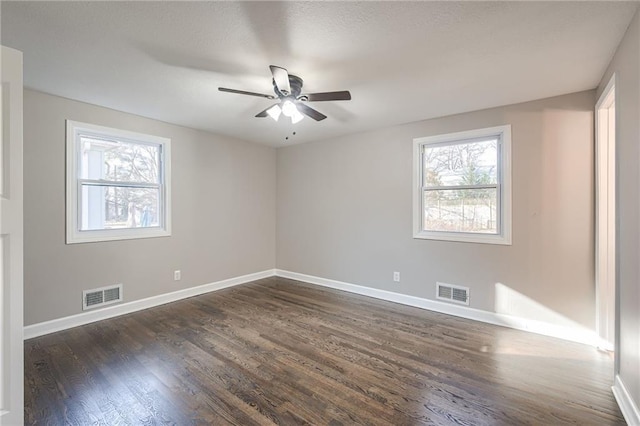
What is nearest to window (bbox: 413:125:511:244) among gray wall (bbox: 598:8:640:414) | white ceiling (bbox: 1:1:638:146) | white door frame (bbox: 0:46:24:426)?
white ceiling (bbox: 1:1:638:146)

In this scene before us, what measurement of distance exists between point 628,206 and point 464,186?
1.77 m

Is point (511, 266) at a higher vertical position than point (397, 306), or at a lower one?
higher

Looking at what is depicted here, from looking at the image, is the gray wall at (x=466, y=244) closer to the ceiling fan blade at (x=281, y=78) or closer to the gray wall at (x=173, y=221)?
the gray wall at (x=173, y=221)

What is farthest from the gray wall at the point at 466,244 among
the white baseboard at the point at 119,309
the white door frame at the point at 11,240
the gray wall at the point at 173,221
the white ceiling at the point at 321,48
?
the white door frame at the point at 11,240

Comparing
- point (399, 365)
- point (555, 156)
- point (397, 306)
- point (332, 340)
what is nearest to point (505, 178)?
point (555, 156)

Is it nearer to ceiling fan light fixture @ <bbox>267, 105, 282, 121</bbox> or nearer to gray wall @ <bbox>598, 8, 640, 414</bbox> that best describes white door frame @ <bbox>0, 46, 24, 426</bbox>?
ceiling fan light fixture @ <bbox>267, 105, 282, 121</bbox>

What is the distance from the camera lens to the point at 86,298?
3.32 m

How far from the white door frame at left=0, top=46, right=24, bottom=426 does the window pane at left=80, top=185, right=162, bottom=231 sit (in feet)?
6.63

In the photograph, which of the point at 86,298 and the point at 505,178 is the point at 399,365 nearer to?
the point at 505,178

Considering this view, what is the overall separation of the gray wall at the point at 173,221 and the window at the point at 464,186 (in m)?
2.85

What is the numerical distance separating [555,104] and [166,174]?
4746 mm

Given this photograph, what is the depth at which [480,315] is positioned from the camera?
344 centimetres

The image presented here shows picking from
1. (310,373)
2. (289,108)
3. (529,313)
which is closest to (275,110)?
(289,108)

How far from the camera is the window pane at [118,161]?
3.40m
